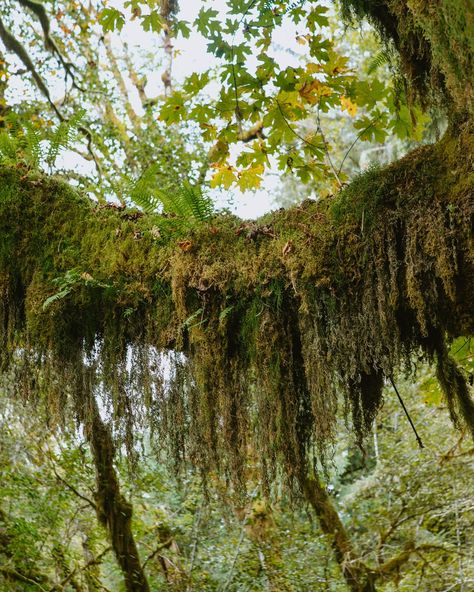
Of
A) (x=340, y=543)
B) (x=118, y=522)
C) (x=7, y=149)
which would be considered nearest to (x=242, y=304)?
(x=7, y=149)

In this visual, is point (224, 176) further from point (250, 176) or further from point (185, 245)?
point (185, 245)

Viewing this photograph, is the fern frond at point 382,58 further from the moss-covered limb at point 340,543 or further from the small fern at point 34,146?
the moss-covered limb at point 340,543

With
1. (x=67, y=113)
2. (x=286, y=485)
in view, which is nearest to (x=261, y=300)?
(x=286, y=485)

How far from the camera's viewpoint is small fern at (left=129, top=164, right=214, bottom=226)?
2.44 meters

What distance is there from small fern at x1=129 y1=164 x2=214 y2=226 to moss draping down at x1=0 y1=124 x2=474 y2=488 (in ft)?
0.21

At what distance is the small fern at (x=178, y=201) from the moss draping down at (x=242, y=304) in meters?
0.06

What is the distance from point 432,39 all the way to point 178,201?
1.17m

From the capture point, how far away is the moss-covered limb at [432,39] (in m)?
1.73

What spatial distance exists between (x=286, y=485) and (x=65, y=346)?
3.69 ft

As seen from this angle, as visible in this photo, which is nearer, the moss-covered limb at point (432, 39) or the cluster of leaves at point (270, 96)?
the moss-covered limb at point (432, 39)

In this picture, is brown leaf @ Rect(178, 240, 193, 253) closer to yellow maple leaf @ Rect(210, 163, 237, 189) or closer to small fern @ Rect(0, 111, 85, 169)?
small fern @ Rect(0, 111, 85, 169)

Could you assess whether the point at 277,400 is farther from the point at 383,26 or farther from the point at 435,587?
the point at 435,587

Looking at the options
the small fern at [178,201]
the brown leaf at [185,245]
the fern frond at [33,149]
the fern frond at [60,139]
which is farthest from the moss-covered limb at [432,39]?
the fern frond at [33,149]

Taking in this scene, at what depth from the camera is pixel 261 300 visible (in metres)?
2.23
